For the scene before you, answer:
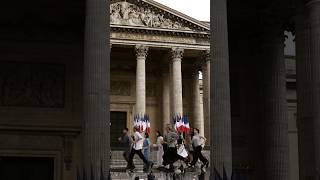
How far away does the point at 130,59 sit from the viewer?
54875 mm

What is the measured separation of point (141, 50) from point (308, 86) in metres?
31.5

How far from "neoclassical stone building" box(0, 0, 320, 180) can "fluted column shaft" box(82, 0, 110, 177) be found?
0.03 m

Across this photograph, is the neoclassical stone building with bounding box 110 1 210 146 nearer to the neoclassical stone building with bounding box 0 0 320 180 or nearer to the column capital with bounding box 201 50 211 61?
the column capital with bounding box 201 50 211 61

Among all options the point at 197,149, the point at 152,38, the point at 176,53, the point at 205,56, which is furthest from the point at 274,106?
the point at 205,56

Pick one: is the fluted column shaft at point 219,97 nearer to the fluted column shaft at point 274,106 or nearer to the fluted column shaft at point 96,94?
the fluted column shaft at point 96,94

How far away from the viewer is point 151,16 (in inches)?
2194

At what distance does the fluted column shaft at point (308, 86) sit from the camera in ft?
Result: 70.7

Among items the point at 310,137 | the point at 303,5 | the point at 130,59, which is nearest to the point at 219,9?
the point at 303,5

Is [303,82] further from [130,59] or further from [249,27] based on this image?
[130,59]

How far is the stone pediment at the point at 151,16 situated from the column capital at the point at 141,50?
2.45 meters

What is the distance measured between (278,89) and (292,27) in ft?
9.33

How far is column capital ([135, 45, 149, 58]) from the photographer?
52656 mm

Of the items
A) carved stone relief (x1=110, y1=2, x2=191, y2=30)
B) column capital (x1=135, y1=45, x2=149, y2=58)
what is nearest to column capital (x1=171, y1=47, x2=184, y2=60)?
column capital (x1=135, y1=45, x2=149, y2=58)

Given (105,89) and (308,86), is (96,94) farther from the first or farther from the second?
(308,86)
